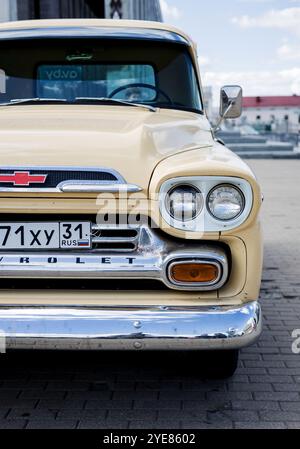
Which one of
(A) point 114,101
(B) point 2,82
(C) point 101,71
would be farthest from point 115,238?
Answer: (B) point 2,82

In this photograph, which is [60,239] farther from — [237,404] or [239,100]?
[239,100]

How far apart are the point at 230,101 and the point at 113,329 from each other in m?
2.49

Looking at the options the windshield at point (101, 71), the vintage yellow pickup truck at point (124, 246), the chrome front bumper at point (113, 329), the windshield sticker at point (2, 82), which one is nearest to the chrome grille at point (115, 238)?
the vintage yellow pickup truck at point (124, 246)

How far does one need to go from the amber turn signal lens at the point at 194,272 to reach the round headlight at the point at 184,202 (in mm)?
208

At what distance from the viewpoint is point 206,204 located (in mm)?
2938

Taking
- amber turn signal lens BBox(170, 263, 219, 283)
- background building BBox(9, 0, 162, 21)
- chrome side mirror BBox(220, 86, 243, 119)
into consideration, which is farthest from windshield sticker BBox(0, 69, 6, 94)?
background building BBox(9, 0, 162, 21)

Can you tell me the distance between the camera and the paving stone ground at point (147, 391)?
3.15 meters

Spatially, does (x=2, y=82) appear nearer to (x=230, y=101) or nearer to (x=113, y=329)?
(x=230, y=101)

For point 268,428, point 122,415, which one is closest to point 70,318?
point 122,415

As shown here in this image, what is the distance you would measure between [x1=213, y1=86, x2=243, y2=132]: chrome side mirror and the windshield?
0.28 metres

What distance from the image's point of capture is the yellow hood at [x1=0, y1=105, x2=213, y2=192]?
9.63 ft

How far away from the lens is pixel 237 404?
334 centimetres

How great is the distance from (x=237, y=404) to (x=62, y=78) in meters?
2.43

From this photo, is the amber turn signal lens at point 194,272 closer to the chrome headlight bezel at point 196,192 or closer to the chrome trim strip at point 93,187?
the chrome headlight bezel at point 196,192
